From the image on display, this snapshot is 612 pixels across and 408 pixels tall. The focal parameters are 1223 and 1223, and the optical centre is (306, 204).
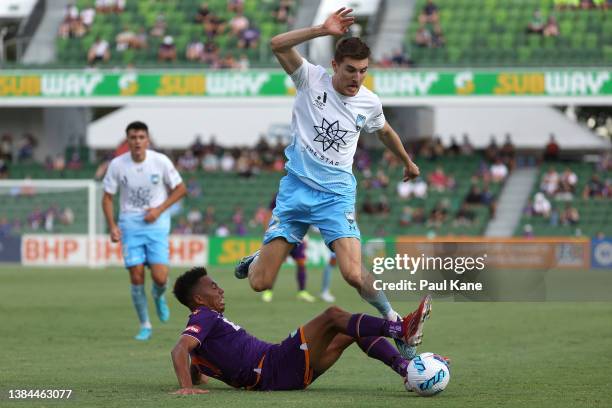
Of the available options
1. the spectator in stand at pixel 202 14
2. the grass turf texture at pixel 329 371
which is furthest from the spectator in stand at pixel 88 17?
the grass turf texture at pixel 329 371

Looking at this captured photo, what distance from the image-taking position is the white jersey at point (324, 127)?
9500mm

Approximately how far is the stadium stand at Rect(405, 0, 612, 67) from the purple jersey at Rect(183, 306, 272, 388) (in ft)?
95.3

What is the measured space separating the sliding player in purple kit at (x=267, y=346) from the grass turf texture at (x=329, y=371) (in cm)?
17

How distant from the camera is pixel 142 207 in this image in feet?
46.6

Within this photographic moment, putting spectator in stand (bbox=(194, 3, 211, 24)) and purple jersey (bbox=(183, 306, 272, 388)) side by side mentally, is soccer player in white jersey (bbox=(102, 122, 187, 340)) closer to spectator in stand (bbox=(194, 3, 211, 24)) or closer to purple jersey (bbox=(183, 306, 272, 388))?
purple jersey (bbox=(183, 306, 272, 388))

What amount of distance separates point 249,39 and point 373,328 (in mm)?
30867

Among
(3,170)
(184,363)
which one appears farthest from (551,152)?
(184,363)

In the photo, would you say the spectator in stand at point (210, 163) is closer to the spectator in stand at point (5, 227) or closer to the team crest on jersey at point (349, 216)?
the spectator in stand at point (5, 227)

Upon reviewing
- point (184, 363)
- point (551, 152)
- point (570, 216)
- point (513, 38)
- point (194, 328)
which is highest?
point (194, 328)

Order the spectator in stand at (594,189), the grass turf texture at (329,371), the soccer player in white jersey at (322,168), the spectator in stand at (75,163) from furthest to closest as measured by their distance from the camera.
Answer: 1. the spectator in stand at (75,163)
2. the spectator in stand at (594,189)
3. the soccer player in white jersey at (322,168)
4. the grass turf texture at (329,371)

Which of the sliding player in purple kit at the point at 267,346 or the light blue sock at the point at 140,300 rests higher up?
the sliding player in purple kit at the point at 267,346

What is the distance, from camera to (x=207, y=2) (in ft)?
135

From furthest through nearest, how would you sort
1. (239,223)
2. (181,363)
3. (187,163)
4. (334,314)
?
(187,163) < (239,223) < (334,314) < (181,363)

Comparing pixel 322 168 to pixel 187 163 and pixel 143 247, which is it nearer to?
pixel 143 247
